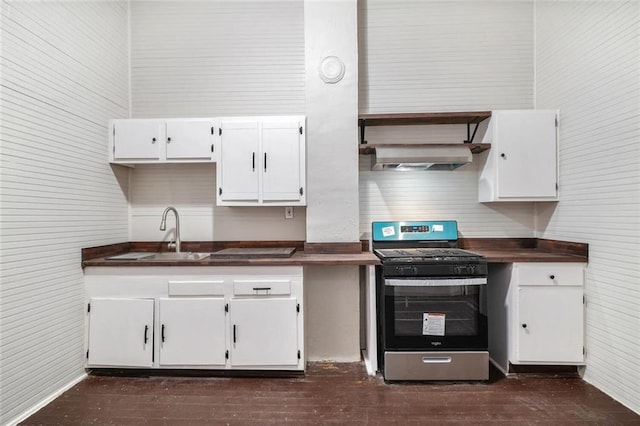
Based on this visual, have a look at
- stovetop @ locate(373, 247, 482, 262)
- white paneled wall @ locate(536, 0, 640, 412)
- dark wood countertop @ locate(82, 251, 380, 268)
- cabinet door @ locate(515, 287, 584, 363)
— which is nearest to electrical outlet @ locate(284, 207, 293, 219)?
dark wood countertop @ locate(82, 251, 380, 268)

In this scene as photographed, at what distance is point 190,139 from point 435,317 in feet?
7.96

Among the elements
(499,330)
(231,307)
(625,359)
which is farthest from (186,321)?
(625,359)

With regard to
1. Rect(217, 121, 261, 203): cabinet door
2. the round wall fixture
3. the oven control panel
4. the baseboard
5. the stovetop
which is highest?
the round wall fixture

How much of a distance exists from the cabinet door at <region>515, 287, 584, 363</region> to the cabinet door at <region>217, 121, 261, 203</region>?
89.7 inches

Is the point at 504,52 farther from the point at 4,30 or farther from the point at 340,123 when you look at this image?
the point at 4,30

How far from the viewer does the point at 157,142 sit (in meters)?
2.71

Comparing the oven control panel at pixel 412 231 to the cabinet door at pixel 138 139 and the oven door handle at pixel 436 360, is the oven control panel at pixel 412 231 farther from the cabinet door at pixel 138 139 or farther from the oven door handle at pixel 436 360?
the cabinet door at pixel 138 139

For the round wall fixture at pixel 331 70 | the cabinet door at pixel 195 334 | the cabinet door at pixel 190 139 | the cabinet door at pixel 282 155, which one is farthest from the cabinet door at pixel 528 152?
the cabinet door at pixel 195 334

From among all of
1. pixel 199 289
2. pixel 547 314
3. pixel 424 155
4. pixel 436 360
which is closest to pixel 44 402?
pixel 199 289

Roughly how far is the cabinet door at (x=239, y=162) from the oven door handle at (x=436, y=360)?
5.91 feet

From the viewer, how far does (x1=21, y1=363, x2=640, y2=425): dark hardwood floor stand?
1.93m

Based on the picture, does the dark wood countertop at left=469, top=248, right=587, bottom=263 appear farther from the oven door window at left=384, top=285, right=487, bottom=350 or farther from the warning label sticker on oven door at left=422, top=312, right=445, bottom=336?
Result: the warning label sticker on oven door at left=422, top=312, right=445, bottom=336

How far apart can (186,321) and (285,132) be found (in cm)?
167

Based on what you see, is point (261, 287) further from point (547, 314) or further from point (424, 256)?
point (547, 314)
